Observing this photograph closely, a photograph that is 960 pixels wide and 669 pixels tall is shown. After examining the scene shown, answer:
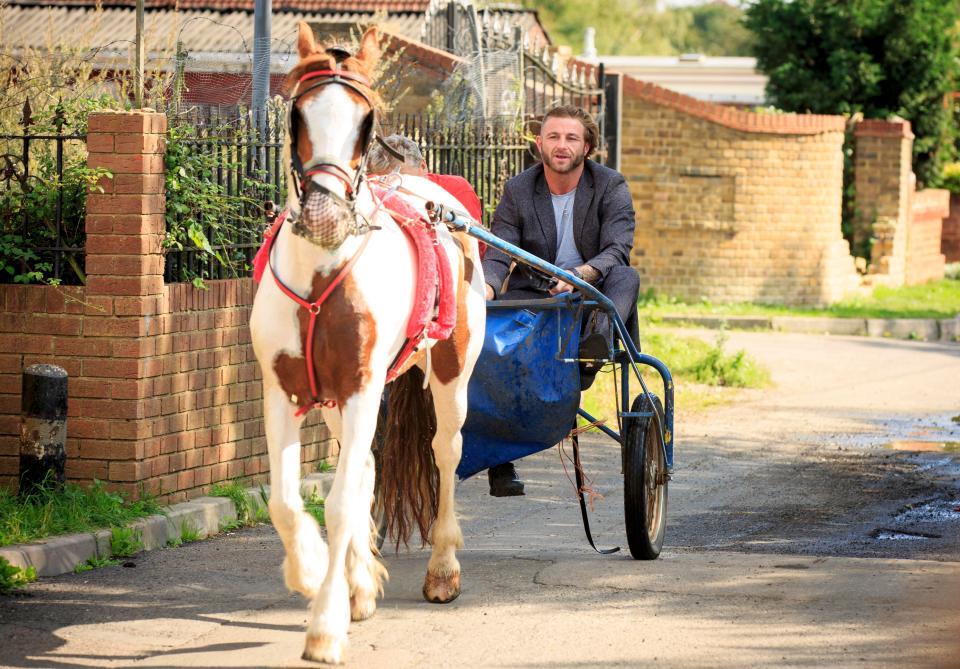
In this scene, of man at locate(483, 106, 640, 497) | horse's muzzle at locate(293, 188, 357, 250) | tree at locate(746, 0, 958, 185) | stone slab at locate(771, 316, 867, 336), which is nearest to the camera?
horse's muzzle at locate(293, 188, 357, 250)

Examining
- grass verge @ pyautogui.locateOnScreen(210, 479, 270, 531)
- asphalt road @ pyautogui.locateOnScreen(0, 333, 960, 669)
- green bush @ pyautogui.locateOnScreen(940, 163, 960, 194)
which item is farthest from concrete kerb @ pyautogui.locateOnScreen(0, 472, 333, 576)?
green bush @ pyautogui.locateOnScreen(940, 163, 960, 194)

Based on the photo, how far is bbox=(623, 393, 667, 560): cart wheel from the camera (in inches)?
286

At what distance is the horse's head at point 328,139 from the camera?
535 centimetres

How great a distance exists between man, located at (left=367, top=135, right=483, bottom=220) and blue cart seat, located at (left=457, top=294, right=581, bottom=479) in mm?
610

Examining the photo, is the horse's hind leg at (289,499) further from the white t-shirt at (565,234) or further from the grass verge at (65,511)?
the white t-shirt at (565,234)

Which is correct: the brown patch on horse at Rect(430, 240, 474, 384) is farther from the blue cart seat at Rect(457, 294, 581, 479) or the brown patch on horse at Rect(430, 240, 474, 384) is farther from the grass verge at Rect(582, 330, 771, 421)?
the grass verge at Rect(582, 330, 771, 421)

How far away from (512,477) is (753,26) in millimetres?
22885

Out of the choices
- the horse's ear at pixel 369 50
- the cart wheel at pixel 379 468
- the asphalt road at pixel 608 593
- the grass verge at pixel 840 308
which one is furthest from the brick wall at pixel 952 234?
the horse's ear at pixel 369 50

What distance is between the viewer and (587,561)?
7.30m

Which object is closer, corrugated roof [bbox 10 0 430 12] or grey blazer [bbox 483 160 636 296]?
grey blazer [bbox 483 160 636 296]

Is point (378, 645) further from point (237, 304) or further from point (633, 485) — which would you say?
point (237, 304)

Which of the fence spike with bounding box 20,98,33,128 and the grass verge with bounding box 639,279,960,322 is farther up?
the fence spike with bounding box 20,98,33,128

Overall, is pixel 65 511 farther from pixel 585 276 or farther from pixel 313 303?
pixel 585 276

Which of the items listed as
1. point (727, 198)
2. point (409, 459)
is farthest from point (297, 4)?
point (409, 459)
